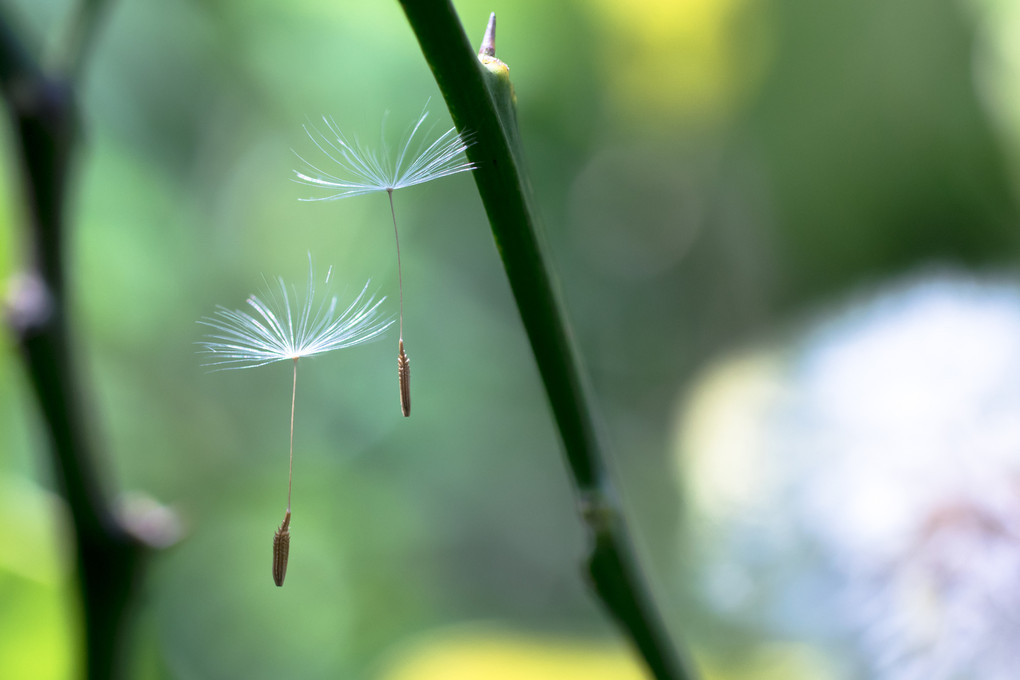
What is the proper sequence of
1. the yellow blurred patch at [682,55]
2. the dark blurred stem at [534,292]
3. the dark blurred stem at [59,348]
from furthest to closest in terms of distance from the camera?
the yellow blurred patch at [682,55] → the dark blurred stem at [59,348] → the dark blurred stem at [534,292]

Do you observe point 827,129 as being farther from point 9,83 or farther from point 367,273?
point 9,83

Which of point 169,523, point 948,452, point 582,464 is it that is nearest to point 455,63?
→ point 582,464

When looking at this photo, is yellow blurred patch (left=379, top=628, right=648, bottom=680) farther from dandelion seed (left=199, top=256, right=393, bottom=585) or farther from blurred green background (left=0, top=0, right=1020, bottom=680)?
dandelion seed (left=199, top=256, right=393, bottom=585)

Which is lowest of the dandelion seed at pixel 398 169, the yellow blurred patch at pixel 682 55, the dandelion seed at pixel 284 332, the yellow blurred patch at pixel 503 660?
the yellow blurred patch at pixel 503 660

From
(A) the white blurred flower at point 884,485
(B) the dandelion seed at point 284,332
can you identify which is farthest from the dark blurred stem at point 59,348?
(A) the white blurred flower at point 884,485

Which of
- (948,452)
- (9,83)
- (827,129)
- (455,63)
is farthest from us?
(827,129)

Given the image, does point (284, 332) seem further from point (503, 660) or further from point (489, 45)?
point (503, 660)

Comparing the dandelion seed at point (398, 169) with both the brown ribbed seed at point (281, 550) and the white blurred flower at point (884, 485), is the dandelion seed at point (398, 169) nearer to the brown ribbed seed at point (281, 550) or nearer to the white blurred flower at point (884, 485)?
the brown ribbed seed at point (281, 550)
